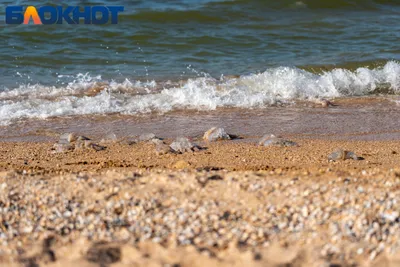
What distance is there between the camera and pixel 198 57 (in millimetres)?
11984

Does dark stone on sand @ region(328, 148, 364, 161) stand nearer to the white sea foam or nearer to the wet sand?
the wet sand

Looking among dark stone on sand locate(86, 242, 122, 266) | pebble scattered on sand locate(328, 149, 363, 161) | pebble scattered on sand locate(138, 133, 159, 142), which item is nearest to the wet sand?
dark stone on sand locate(86, 242, 122, 266)

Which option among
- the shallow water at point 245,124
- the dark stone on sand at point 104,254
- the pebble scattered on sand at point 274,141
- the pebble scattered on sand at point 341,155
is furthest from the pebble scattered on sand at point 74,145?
the dark stone on sand at point 104,254

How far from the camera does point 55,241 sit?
4129 mm

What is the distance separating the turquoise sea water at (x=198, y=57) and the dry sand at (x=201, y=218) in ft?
13.6

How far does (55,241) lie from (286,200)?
1439 millimetres

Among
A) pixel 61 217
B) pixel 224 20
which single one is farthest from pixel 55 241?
pixel 224 20

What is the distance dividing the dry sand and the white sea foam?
3698 mm

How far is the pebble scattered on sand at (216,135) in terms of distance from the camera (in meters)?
7.47

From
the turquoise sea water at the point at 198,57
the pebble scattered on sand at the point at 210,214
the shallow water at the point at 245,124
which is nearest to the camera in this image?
the pebble scattered on sand at the point at 210,214

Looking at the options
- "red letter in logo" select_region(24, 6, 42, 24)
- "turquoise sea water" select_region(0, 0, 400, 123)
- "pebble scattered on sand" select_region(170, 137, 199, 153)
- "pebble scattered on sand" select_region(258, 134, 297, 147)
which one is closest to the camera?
"pebble scattered on sand" select_region(170, 137, 199, 153)

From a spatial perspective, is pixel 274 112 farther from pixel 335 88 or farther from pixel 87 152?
pixel 87 152

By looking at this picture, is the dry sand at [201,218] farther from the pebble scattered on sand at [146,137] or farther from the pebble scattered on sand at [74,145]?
the pebble scattered on sand at [146,137]

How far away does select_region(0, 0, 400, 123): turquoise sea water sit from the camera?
Result: 941cm
